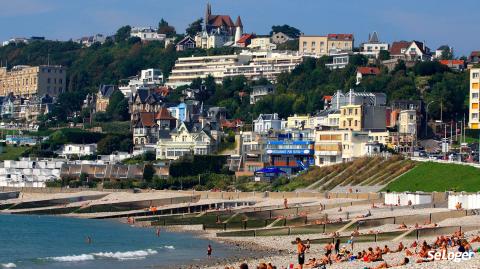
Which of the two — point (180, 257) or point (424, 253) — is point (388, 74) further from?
point (424, 253)

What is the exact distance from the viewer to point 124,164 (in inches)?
3858

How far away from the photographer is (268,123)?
346 ft

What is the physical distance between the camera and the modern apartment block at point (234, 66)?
142 m

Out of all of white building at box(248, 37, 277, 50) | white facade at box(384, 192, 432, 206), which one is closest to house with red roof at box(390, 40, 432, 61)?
white building at box(248, 37, 277, 50)

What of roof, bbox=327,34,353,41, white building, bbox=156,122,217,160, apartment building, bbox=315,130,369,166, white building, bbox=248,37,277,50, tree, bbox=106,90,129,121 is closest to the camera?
apartment building, bbox=315,130,369,166

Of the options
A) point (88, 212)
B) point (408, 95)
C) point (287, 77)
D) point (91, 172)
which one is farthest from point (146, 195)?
point (287, 77)

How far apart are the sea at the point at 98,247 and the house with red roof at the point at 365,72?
50.0 metres

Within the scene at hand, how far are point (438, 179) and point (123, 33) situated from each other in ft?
417

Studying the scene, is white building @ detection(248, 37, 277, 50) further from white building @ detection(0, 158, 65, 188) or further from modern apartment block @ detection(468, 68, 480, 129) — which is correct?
modern apartment block @ detection(468, 68, 480, 129)

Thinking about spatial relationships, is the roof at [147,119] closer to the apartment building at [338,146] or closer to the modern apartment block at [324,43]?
the apartment building at [338,146]

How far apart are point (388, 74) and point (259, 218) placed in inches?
2201

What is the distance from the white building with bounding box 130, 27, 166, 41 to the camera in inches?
7224

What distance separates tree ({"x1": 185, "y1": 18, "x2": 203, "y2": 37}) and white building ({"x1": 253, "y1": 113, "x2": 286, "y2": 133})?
2645 inches

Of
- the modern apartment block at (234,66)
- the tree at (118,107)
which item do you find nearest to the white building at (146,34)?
the modern apartment block at (234,66)
